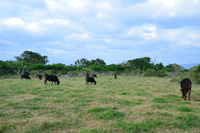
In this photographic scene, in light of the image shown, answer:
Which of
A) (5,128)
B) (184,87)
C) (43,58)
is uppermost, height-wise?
(43,58)

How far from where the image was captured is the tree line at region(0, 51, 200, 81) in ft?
120

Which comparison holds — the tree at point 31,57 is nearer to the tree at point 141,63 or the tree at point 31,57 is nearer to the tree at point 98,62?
the tree at point 98,62

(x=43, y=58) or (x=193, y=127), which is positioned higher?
(x=43, y=58)

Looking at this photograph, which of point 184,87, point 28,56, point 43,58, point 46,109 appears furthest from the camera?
point 43,58

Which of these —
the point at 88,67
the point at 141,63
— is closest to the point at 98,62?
the point at 88,67

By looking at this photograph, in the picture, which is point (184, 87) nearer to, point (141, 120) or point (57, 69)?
point (141, 120)

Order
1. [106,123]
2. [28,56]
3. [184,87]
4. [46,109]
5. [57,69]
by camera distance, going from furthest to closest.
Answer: [28,56]
[57,69]
[184,87]
[46,109]
[106,123]

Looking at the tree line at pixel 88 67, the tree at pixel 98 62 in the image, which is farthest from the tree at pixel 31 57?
the tree at pixel 98 62

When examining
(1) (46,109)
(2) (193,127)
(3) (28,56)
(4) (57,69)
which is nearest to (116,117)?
(2) (193,127)

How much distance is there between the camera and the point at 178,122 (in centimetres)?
531

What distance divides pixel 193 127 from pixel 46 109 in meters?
5.96

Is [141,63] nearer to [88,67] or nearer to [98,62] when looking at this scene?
[88,67]

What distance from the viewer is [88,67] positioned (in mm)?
50031

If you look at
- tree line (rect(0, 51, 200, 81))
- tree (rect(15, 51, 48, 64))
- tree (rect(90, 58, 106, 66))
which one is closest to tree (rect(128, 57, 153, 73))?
tree line (rect(0, 51, 200, 81))
